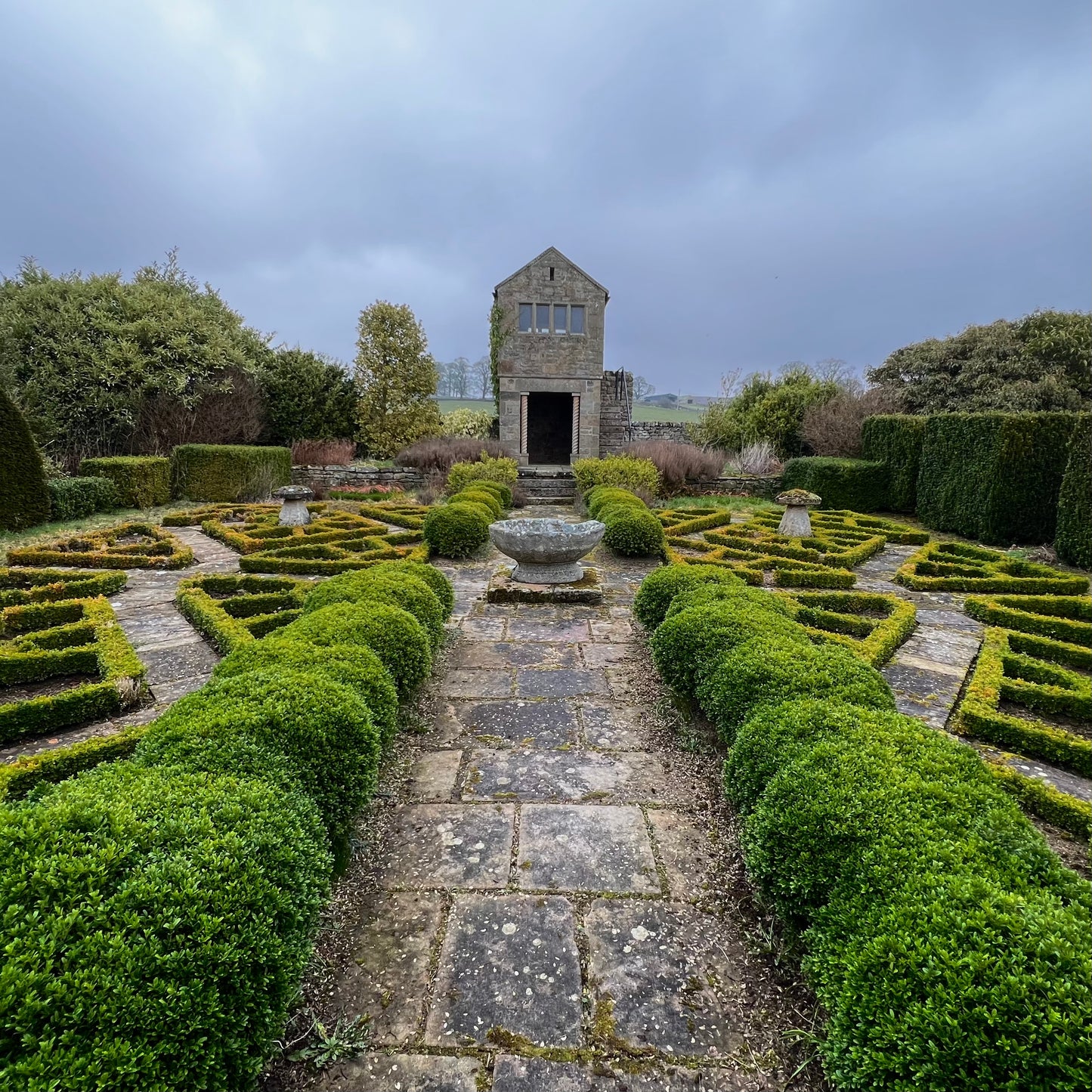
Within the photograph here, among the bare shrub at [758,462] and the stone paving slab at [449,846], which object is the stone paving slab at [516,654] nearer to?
the stone paving slab at [449,846]

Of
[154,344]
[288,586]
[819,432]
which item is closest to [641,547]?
[288,586]

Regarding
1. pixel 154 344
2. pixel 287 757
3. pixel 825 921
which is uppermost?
pixel 154 344

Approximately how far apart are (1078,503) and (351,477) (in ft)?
47.6

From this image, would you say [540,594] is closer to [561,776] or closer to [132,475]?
[561,776]

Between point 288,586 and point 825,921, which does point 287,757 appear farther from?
point 288,586

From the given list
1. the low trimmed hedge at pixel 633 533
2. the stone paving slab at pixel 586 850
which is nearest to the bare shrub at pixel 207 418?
the low trimmed hedge at pixel 633 533

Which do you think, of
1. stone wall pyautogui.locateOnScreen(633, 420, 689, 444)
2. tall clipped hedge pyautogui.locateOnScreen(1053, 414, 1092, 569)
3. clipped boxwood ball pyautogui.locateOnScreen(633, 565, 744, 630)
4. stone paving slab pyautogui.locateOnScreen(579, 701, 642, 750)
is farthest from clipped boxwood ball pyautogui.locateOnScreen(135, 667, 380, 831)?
stone wall pyautogui.locateOnScreen(633, 420, 689, 444)

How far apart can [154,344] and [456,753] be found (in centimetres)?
1568

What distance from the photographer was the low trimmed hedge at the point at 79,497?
9805 millimetres

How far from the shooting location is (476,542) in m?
8.14

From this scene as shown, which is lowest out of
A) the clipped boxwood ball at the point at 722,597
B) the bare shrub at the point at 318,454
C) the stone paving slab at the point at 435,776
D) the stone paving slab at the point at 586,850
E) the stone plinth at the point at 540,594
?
the stone paving slab at the point at 435,776

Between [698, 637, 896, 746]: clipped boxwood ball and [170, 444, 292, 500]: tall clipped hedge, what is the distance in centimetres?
1281

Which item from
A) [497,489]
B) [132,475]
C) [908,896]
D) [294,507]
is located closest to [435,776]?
[908,896]

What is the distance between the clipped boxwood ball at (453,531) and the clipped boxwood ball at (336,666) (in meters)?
4.93
